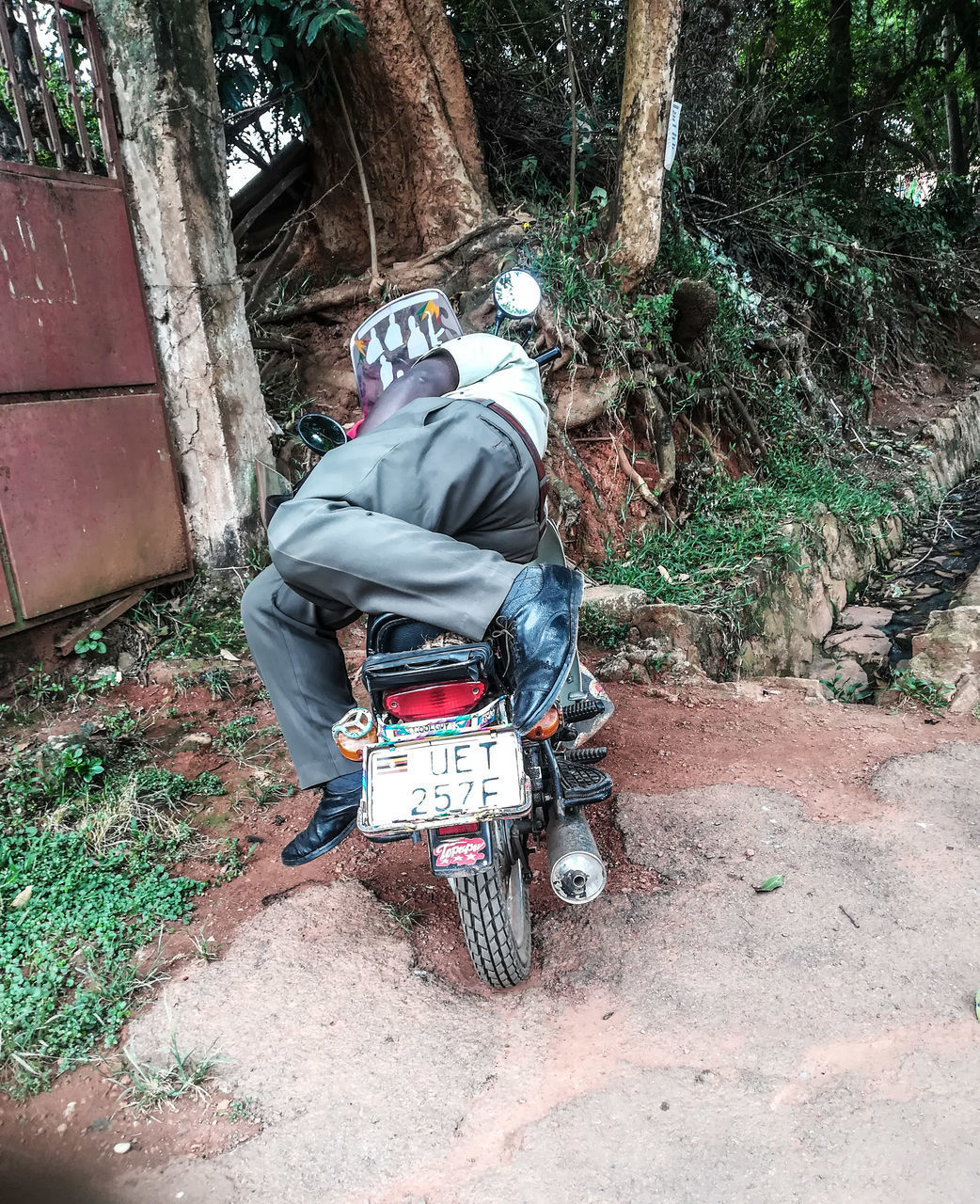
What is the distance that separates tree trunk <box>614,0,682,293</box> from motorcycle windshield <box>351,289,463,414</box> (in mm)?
3243

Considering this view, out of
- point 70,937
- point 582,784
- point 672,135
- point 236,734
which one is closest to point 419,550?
point 582,784

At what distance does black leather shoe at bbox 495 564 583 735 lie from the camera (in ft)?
6.86

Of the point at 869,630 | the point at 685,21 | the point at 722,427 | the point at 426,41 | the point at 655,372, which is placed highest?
the point at 685,21

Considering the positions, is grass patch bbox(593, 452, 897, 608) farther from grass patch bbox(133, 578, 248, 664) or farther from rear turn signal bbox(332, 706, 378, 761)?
rear turn signal bbox(332, 706, 378, 761)

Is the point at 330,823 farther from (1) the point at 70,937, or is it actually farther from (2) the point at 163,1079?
(1) the point at 70,937

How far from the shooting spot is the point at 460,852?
6.44ft

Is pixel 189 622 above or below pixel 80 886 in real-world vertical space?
above

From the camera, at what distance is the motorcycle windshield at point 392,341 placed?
2883mm

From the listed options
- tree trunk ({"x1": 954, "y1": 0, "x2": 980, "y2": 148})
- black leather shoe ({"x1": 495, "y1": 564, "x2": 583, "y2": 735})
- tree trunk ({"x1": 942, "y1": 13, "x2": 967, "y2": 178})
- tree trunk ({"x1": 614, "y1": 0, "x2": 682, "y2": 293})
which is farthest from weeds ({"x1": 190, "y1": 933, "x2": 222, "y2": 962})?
tree trunk ({"x1": 942, "y1": 13, "x2": 967, "y2": 178})

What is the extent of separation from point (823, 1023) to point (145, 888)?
1915 millimetres

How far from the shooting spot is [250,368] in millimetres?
4312

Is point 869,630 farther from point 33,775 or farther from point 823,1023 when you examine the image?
point 33,775

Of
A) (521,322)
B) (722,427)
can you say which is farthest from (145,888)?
(722,427)

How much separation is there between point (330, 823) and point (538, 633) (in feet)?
2.64
